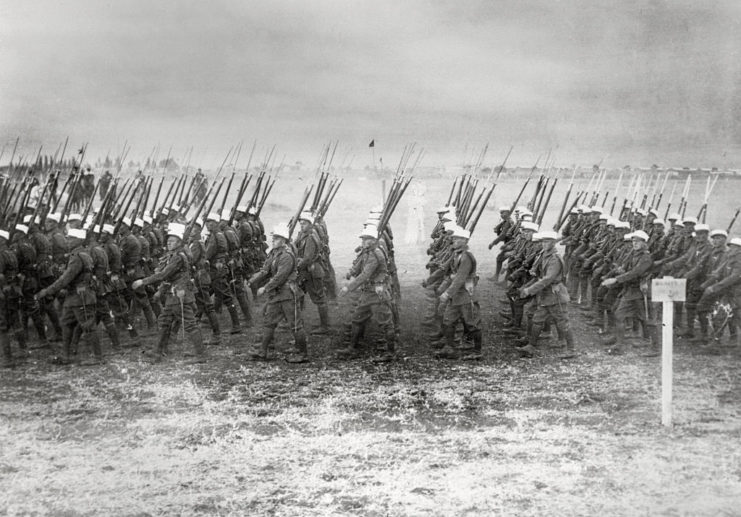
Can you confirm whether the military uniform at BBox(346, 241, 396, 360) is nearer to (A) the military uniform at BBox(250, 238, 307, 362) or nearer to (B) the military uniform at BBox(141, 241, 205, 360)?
(A) the military uniform at BBox(250, 238, 307, 362)

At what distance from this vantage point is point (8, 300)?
8.57m

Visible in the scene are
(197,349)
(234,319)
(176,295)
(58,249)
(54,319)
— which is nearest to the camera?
(176,295)

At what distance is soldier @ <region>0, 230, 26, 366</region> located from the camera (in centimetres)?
825

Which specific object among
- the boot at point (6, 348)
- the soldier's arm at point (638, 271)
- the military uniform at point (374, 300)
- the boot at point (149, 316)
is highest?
the soldier's arm at point (638, 271)

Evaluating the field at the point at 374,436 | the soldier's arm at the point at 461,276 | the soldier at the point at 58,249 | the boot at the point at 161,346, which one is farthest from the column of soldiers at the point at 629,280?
the soldier at the point at 58,249

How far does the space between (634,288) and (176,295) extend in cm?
649

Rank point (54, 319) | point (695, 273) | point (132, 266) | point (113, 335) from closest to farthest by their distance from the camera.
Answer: point (113, 335) → point (695, 273) → point (54, 319) → point (132, 266)

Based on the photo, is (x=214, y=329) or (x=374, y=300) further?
(x=214, y=329)

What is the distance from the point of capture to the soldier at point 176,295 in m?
8.40

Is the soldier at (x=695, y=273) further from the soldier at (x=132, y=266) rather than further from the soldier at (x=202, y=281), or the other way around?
the soldier at (x=132, y=266)

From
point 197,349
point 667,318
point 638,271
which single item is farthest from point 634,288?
point 197,349

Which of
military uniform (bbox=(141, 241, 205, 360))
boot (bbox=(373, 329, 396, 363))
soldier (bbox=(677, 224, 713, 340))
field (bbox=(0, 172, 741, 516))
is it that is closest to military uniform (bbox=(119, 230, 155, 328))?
field (bbox=(0, 172, 741, 516))

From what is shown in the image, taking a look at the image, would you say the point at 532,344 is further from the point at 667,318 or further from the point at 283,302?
the point at 283,302

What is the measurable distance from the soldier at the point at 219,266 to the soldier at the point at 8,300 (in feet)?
9.12
